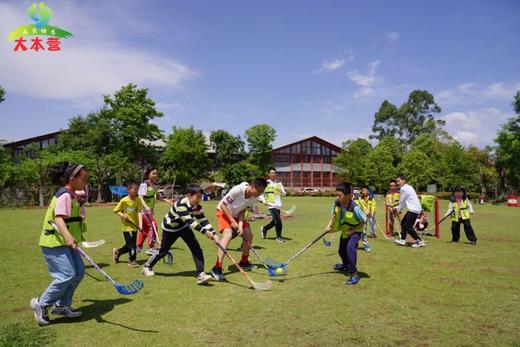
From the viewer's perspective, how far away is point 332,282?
7.20 m

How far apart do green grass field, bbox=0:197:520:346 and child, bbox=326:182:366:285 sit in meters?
0.43

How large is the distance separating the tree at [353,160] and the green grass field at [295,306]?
6057 cm

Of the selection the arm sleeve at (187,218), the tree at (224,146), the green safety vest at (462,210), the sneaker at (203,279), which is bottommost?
the sneaker at (203,279)

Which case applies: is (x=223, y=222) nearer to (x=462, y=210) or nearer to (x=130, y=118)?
(x=462, y=210)

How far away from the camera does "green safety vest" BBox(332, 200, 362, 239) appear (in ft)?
24.3

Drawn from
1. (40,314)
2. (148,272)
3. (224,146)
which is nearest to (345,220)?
(148,272)

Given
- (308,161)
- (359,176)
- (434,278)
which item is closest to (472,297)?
(434,278)

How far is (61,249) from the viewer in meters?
5.15

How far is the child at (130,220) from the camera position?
28.6 feet

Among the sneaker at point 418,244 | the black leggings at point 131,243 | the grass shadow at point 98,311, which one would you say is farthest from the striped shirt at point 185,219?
the sneaker at point 418,244

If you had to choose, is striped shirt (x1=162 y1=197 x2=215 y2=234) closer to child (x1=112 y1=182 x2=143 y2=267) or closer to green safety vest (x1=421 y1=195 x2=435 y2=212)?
child (x1=112 y1=182 x2=143 y2=267)

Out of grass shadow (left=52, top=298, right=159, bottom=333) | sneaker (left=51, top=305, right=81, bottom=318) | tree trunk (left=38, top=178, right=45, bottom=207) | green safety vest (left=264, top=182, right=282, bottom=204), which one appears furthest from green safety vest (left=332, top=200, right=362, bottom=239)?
tree trunk (left=38, top=178, right=45, bottom=207)

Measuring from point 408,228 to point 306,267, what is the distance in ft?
14.3

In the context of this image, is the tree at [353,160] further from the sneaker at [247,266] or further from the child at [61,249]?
the child at [61,249]
